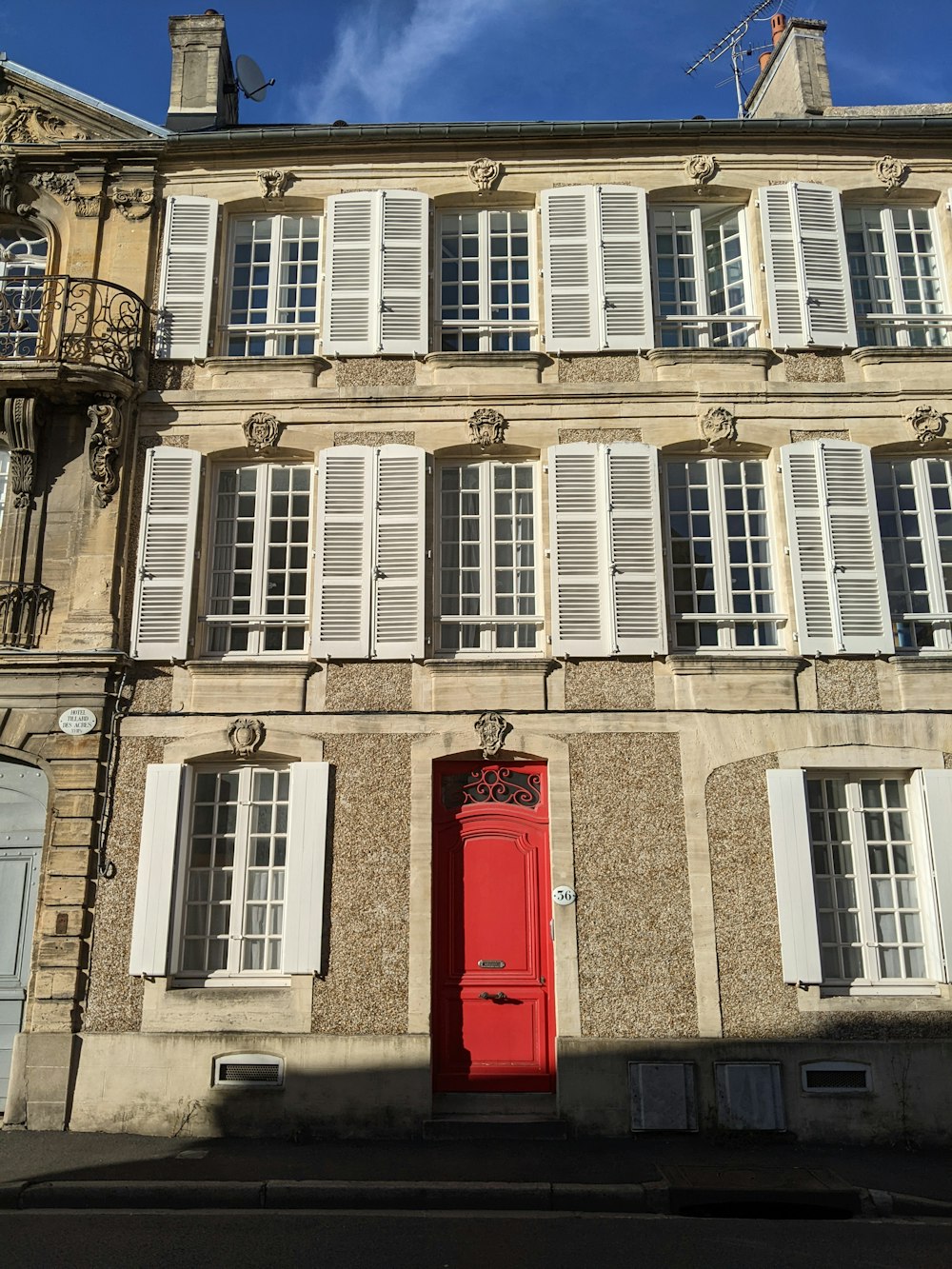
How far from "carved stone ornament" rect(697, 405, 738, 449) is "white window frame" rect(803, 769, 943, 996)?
3032 mm

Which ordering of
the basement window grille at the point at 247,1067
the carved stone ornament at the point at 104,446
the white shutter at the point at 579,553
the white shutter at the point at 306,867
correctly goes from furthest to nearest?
the carved stone ornament at the point at 104,446, the white shutter at the point at 579,553, the white shutter at the point at 306,867, the basement window grille at the point at 247,1067

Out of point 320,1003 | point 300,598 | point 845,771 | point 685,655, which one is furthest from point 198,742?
point 845,771

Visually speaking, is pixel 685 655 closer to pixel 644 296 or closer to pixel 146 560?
pixel 644 296

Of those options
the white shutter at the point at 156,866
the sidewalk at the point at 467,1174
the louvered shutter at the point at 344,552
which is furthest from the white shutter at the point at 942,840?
the white shutter at the point at 156,866

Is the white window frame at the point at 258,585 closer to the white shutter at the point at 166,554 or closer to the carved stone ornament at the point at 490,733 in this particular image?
the white shutter at the point at 166,554

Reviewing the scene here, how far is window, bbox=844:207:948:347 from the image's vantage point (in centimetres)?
989

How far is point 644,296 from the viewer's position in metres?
9.71

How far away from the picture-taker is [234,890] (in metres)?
8.44

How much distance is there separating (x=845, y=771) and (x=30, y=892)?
6.84 metres

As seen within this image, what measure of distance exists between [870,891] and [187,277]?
8.24m

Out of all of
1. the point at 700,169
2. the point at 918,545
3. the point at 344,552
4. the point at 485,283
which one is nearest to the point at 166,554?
the point at 344,552

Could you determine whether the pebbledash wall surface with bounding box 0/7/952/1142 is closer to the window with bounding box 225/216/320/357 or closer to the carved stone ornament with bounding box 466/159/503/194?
the window with bounding box 225/216/320/357

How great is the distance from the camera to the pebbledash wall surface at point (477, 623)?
7.98 meters

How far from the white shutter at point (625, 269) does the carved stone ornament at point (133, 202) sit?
439 cm
